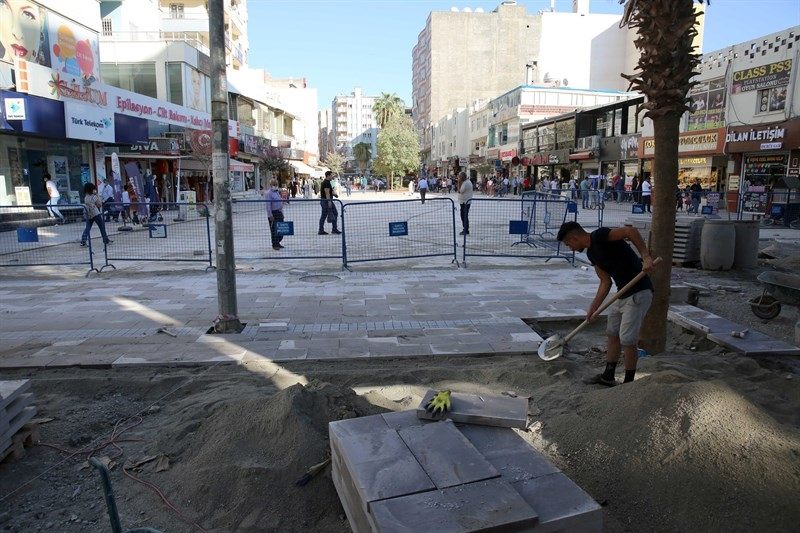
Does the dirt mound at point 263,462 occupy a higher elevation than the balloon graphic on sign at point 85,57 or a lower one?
lower

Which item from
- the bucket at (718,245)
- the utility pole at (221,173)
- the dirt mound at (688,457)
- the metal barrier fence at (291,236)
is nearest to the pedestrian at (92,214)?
the metal barrier fence at (291,236)

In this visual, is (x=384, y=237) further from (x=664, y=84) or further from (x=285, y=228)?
(x=664, y=84)

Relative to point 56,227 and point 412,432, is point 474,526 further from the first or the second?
point 56,227

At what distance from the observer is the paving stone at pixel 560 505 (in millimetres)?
2461

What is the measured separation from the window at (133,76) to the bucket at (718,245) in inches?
1251

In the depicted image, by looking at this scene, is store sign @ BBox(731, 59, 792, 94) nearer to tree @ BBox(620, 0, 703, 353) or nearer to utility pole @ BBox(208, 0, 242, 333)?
tree @ BBox(620, 0, 703, 353)

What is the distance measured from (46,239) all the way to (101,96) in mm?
11332

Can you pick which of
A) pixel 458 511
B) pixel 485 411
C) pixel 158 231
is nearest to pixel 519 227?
pixel 158 231

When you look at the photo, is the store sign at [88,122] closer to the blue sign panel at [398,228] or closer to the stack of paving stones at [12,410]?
the blue sign panel at [398,228]

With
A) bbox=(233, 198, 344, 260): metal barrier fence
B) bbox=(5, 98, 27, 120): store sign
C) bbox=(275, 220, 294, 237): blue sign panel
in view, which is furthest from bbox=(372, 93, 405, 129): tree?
bbox=(275, 220, 294, 237): blue sign panel

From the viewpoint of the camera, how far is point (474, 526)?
233 centimetres

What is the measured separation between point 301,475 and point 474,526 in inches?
57.0

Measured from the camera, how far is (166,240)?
13.4m

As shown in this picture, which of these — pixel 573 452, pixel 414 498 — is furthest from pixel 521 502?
pixel 573 452
